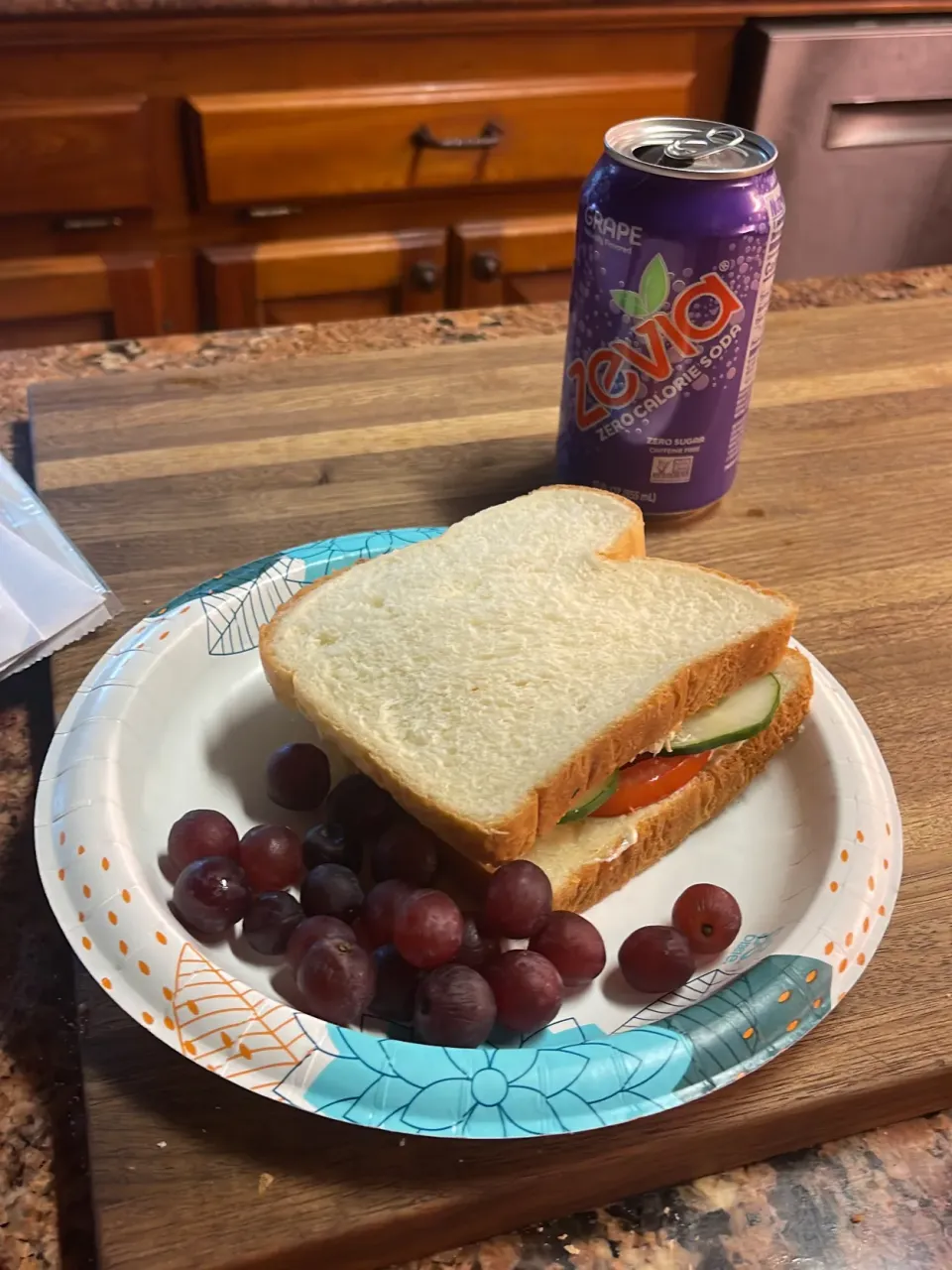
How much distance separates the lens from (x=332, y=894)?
72cm

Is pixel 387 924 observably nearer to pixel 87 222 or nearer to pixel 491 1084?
pixel 491 1084

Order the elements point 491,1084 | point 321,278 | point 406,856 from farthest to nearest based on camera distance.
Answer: point 321,278 < point 406,856 < point 491,1084

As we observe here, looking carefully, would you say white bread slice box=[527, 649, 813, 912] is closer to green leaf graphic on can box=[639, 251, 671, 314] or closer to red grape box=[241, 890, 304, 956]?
red grape box=[241, 890, 304, 956]

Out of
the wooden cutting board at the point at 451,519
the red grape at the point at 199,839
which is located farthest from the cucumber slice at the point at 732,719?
the red grape at the point at 199,839

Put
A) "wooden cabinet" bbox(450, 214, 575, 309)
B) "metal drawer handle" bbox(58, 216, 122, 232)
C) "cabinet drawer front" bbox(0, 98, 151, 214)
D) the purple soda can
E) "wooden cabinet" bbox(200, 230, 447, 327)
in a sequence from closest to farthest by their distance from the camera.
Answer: the purple soda can → "cabinet drawer front" bbox(0, 98, 151, 214) → "metal drawer handle" bbox(58, 216, 122, 232) → "wooden cabinet" bbox(200, 230, 447, 327) → "wooden cabinet" bbox(450, 214, 575, 309)

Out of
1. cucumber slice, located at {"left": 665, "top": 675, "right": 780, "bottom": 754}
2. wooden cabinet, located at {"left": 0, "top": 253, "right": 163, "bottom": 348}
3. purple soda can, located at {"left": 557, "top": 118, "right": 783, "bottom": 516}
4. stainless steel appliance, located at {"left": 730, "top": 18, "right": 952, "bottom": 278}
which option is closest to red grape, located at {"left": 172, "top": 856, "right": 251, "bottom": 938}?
cucumber slice, located at {"left": 665, "top": 675, "right": 780, "bottom": 754}

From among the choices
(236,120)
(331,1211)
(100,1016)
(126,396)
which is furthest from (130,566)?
(236,120)

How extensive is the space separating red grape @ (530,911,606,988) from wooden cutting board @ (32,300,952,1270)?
0.10 m

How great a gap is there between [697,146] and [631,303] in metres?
0.15

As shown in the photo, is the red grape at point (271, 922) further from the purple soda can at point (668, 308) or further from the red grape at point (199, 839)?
the purple soda can at point (668, 308)

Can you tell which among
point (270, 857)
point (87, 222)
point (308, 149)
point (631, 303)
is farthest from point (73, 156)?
point (270, 857)

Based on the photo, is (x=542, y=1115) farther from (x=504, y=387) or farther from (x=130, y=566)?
(x=504, y=387)

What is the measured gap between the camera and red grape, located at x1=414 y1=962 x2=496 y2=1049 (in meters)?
0.65

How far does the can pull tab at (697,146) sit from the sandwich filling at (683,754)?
467 millimetres
